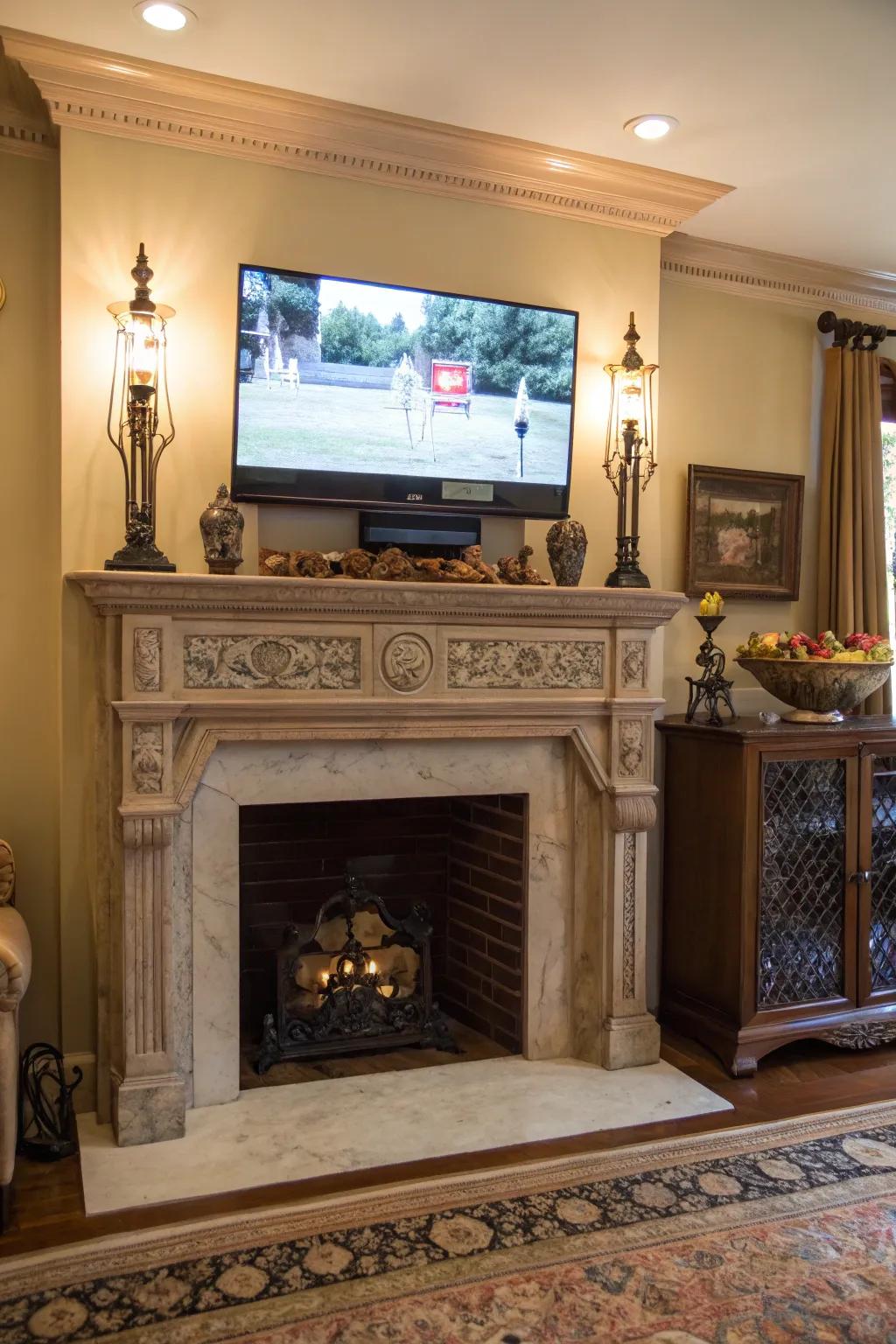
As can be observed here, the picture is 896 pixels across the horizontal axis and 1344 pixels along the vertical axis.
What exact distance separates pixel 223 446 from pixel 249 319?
35 cm

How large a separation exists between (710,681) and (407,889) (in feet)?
4.10

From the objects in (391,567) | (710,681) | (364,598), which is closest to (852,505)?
(710,681)

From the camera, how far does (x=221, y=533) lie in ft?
9.08

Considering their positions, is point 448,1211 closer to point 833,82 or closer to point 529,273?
point 529,273

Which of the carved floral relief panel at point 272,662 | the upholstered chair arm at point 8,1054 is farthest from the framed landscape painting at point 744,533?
the upholstered chair arm at point 8,1054

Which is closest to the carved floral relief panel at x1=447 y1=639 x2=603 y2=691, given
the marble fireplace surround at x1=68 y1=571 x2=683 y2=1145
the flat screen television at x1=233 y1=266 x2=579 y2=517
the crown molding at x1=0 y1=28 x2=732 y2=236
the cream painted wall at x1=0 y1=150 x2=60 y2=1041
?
the marble fireplace surround at x1=68 y1=571 x2=683 y2=1145

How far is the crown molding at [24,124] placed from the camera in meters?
2.80

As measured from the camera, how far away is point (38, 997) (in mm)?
2936

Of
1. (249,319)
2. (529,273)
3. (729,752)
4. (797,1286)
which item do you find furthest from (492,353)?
(797,1286)

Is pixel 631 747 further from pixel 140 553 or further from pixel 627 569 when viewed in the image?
pixel 140 553

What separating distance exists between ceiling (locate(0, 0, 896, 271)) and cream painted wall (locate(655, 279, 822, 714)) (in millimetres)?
646

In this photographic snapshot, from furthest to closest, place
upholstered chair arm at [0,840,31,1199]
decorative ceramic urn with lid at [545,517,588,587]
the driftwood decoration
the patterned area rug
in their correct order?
decorative ceramic urn with lid at [545,517,588,587] → the driftwood decoration → upholstered chair arm at [0,840,31,1199] → the patterned area rug

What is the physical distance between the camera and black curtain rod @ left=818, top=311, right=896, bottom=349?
4055mm

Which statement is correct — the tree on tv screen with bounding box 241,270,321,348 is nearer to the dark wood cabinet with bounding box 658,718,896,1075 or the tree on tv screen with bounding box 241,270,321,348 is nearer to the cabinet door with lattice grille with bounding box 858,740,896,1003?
the dark wood cabinet with bounding box 658,718,896,1075
